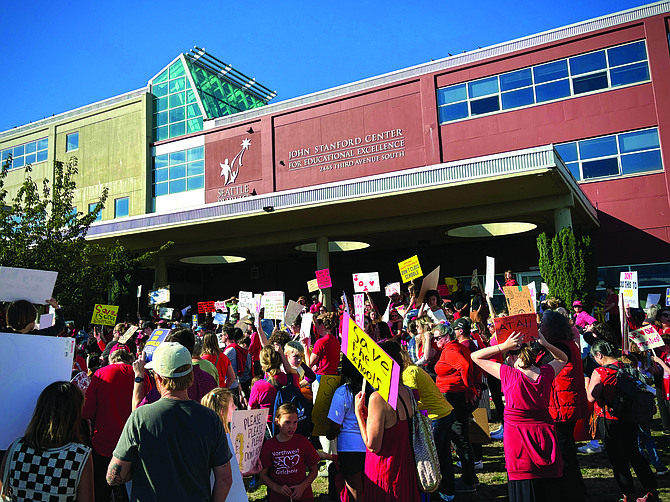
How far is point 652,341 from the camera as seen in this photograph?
739 centimetres

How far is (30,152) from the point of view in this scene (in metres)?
38.1

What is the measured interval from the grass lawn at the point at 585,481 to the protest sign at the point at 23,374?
3665 mm

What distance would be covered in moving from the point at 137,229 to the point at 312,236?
765cm

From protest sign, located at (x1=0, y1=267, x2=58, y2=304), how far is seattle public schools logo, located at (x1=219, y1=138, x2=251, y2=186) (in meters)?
24.8

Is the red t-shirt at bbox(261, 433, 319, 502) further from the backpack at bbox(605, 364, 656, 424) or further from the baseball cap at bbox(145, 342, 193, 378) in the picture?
the backpack at bbox(605, 364, 656, 424)

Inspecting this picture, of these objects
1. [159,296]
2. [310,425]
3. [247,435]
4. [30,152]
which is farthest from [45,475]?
[30,152]

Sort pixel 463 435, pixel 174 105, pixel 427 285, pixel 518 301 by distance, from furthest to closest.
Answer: pixel 174 105 → pixel 427 285 → pixel 463 435 → pixel 518 301

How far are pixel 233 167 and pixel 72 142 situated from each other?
1405 cm

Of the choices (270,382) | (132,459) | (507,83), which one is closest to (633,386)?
(270,382)

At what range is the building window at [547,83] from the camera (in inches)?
843

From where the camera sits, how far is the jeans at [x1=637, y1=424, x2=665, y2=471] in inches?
235

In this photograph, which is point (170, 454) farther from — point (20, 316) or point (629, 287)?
point (629, 287)

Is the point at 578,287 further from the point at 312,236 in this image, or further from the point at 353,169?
the point at 353,169

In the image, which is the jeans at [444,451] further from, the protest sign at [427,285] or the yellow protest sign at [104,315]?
the yellow protest sign at [104,315]
